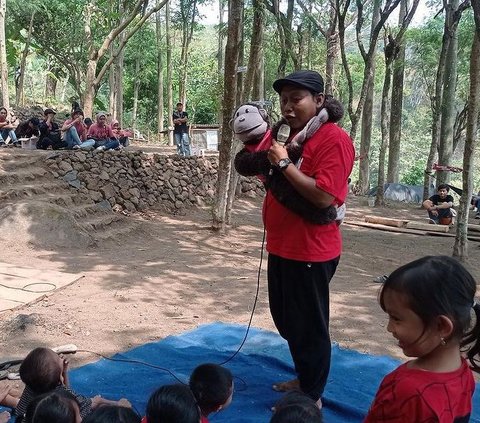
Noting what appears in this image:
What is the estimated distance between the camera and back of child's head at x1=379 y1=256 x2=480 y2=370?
1.34 meters

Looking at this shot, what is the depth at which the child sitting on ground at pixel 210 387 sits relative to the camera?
230 centimetres

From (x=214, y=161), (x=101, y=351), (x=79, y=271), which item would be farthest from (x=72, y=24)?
(x=101, y=351)

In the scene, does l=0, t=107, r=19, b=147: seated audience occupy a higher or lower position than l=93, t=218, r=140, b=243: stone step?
higher

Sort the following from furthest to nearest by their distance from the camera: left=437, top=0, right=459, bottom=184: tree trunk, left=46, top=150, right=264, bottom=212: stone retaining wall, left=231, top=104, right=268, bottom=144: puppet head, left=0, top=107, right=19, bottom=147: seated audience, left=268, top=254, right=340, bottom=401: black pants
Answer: left=437, top=0, right=459, bottom=184: tree trunk → left=0, top=107, right=19, bottom=147: seated audience → left=46, top=150, right=264, bottom=212: stone retaining wall → left=231, top=104, right=268, bottom=144: puppet head → left=268, top=254, right=340, bottom=401: black pants

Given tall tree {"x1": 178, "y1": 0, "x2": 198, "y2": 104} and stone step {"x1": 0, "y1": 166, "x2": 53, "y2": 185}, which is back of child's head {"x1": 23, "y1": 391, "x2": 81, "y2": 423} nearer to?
stone step {"x1": 0, "y1": 166, "x2": 53, "y2": 185}

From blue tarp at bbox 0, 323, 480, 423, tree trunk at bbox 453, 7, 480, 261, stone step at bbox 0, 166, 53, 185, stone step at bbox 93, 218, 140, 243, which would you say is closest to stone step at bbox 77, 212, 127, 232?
stone step at bbox 93, 218, 140, 243

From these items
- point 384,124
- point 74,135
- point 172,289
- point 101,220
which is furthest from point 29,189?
point 384,124

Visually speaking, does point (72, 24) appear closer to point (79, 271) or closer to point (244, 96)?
point (244, 96)

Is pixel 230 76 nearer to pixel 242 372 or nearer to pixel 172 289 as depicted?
pixel 172 289

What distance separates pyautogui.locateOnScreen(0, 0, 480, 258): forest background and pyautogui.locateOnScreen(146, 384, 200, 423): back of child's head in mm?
5462

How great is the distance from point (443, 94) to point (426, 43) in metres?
5.31

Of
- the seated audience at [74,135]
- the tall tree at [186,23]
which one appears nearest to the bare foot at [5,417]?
the seated audience at [74,135]

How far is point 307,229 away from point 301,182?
29 centimetres

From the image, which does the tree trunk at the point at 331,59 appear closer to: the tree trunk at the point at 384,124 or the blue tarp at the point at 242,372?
the tree trunk at the point at 384,124
